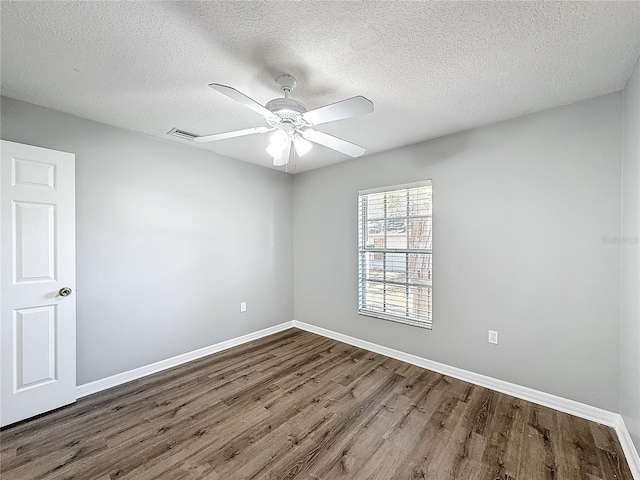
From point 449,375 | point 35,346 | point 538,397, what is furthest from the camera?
point 449,375

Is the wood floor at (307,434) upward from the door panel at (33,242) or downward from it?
downward

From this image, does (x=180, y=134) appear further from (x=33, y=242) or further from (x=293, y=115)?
(x=293, y=115)

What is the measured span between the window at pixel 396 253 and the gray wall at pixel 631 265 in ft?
4.61

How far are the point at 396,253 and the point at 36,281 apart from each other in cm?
333

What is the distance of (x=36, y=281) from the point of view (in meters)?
2.13

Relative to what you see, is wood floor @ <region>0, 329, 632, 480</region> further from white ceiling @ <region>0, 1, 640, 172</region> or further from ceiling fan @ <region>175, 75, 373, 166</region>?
white ceiling @ <region>0, 1, 640, 172</region>

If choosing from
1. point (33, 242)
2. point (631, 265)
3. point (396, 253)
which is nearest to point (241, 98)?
point (33, 242)

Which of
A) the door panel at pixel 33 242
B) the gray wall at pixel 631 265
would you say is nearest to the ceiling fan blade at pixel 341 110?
the gray wall at pixel 631 265

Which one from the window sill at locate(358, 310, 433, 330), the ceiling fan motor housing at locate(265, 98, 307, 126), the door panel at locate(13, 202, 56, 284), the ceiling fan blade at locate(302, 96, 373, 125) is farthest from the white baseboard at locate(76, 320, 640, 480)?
the ceiling fan motor housing at locate(265, 98, 307, 126)

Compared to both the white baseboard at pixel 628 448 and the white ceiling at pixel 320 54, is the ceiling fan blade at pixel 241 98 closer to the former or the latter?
the white ceiling at pixel 320 54

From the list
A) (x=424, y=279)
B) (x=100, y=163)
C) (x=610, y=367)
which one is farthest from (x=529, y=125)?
(x=100, y=163)

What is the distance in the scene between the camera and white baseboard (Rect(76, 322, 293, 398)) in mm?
2469

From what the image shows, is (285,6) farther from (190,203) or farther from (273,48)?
(190,203)

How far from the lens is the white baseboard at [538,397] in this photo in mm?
1746
